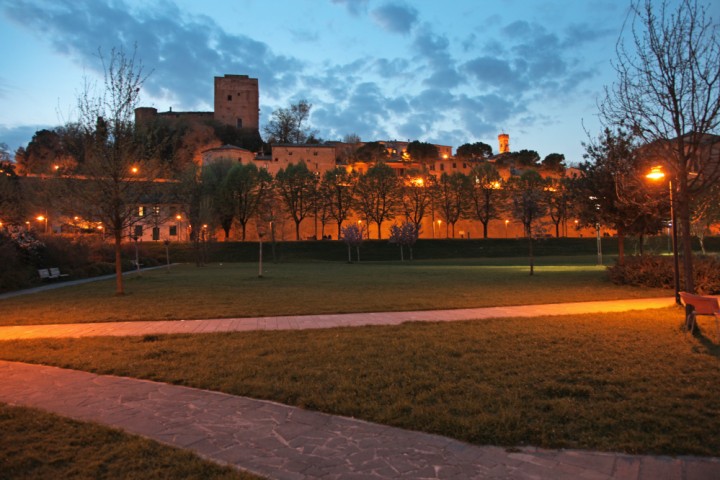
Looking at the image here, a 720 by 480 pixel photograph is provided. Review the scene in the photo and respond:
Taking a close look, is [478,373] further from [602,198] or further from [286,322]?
[602,198]

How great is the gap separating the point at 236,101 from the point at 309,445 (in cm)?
11968

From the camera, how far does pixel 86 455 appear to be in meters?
4.06

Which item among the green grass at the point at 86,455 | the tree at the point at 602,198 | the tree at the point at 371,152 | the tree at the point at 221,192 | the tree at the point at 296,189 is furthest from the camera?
the tree at the point at 371,152

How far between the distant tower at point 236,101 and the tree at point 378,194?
174 ft

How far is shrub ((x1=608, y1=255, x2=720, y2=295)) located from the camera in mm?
16109

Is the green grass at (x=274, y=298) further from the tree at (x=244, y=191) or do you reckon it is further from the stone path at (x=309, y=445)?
the tree at (x=244, y=191)

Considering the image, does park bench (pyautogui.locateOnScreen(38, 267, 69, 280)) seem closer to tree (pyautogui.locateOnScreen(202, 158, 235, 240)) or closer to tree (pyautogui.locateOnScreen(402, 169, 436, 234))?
tree (pyautogui.locateOnScreen(202, 158, 235, 240))

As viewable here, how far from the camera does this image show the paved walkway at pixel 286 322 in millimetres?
10227

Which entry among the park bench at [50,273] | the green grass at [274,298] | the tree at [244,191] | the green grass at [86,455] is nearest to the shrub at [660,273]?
the green grass at [274,298]

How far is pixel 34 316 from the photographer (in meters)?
12.6

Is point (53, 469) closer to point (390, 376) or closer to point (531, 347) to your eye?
point (390, 376)

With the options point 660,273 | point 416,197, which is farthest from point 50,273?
point 416,197

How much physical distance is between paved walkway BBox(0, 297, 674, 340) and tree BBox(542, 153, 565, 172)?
386 feet

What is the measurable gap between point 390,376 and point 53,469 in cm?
377
